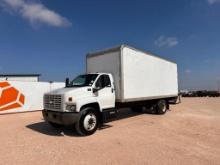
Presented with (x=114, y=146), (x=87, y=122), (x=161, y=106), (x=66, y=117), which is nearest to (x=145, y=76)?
(x=161, y=106)

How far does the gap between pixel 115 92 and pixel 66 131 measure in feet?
9.40

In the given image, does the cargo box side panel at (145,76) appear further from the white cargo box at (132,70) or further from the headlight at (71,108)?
the headlight at (71,108)

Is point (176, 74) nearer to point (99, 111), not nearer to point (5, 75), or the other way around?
point (99, 111)

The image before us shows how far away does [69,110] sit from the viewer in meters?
7.10

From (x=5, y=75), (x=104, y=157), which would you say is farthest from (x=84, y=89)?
(x=5, y=75)

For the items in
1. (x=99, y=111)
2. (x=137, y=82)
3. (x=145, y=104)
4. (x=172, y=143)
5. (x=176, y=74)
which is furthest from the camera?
(x=176, y=74)

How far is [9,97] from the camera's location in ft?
47.4

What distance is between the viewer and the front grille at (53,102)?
23.7 ft

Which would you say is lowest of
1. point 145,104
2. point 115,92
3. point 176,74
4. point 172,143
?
point 172,143

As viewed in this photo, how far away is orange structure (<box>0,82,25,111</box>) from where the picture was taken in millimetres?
14102

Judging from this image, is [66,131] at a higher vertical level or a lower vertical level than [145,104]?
lower

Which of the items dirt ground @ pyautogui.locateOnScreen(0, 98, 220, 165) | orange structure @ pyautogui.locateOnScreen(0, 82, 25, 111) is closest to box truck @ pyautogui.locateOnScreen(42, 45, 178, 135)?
dirt ground @ pyautogui.locateOnScreen(0, 98, 220, 165)

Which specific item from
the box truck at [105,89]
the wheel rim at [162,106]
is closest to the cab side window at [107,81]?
the box truck at [105,89]

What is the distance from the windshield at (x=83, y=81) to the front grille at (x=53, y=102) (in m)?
1.14
